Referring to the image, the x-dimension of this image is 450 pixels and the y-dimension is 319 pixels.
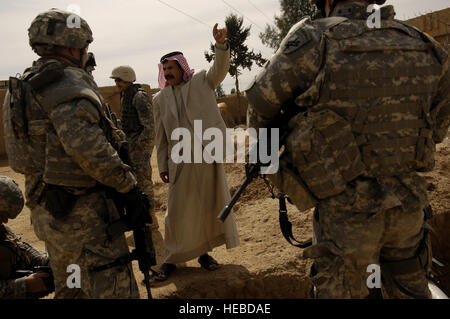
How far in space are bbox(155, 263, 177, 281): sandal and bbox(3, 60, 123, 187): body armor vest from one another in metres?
1.59

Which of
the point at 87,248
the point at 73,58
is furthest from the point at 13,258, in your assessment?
the point at 73,58

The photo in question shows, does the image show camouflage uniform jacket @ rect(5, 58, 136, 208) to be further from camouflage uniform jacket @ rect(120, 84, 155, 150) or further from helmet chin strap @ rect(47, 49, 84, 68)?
camouflage uniform jacket @ rect(120, 84, 155, 150)

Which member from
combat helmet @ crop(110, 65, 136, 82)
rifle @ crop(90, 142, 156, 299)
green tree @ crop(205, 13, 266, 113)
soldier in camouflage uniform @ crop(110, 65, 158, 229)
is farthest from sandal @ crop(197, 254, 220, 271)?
green tree @ crop(205, 13, 266, 113)

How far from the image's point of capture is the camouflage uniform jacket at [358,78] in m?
1.86

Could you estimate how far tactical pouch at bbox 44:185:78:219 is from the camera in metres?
2.18

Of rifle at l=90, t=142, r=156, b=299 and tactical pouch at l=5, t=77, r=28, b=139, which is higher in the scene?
tactical pouch at l=5, t=77, r=28, b=139

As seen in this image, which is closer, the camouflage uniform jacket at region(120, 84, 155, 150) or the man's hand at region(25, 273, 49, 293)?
the man's hand at region(25, 273, 49, 293)

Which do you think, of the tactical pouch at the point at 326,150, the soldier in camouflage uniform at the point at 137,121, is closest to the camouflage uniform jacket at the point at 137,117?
the soldier in camouflage uniform at the point at 137,121

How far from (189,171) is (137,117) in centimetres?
167

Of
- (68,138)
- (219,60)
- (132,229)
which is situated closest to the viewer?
(68,138)

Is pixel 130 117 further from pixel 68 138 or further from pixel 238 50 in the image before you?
pixel 238 50

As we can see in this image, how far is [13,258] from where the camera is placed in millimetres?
2531

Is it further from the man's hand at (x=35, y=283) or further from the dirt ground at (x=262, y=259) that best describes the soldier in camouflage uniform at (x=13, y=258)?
the dirt ground at (x=262, y=259)

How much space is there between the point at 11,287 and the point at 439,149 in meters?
5.51
